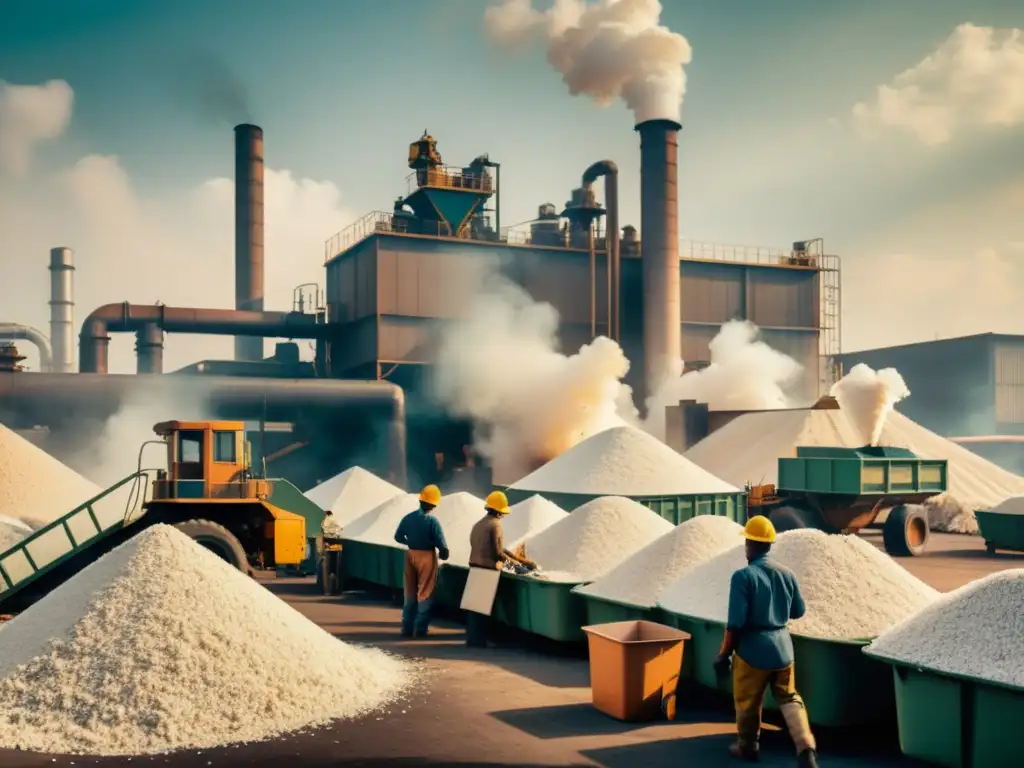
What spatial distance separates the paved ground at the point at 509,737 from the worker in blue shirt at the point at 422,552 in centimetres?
128

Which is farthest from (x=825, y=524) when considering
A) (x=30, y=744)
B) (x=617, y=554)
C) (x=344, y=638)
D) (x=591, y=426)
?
(x=30, y=744)

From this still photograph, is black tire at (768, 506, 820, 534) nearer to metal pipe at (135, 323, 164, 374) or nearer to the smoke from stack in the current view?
the smoke from stack

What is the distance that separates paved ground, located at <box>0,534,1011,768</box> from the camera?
6266 millimetres

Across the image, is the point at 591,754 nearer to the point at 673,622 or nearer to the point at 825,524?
the point at 673,622

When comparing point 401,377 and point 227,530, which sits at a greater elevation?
point 401,377

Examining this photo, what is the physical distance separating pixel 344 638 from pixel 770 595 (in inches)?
239

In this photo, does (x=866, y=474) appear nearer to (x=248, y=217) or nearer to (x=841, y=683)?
(x=841, y=683)

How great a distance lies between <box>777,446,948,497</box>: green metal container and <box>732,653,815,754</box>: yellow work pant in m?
13.2

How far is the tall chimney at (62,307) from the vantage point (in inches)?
1908

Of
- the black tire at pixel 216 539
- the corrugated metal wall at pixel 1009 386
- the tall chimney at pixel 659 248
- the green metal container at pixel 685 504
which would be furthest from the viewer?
the corrugated metal wall at pixel 1009 386

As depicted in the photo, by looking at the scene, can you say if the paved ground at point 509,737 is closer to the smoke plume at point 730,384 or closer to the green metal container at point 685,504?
the green metal container at point 685,504

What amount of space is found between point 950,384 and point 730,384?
1891 cm

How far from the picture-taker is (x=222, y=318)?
3328cm

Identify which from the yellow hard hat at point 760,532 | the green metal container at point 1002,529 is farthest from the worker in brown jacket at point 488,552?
the green metal container at point 1002,529
